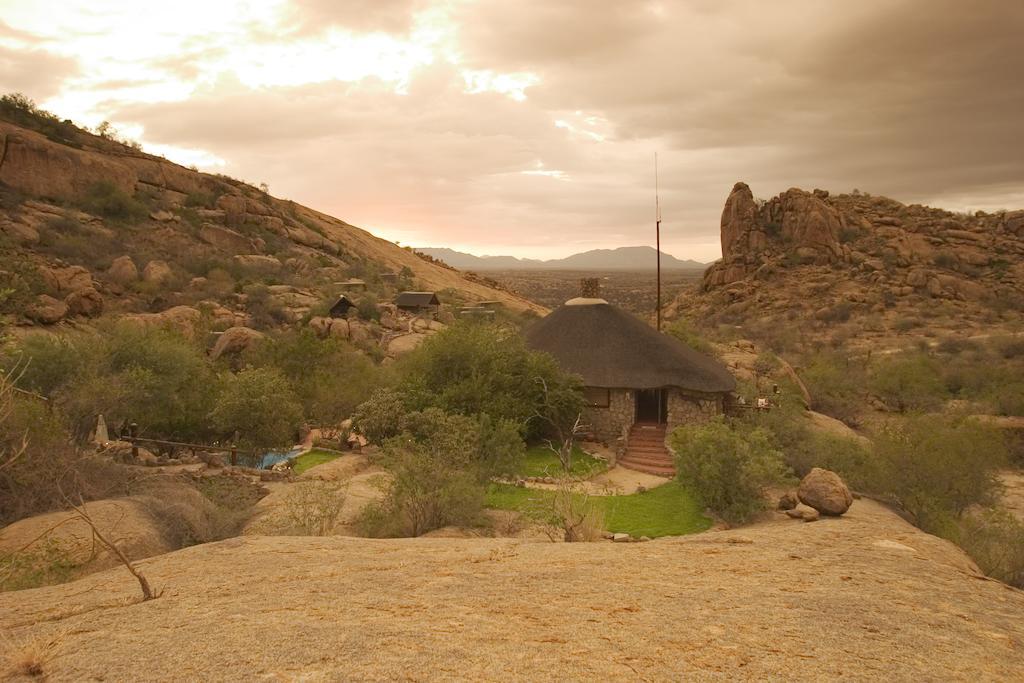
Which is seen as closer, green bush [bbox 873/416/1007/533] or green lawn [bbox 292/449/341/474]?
green bush [bbox 873/416/1007/533]

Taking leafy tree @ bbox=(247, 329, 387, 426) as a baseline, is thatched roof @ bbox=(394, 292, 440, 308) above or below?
above

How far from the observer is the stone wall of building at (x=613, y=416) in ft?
69.1

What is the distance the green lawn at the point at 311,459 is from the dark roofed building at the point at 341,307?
51.4 ft

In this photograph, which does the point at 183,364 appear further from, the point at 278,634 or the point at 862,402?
the point at 862,402

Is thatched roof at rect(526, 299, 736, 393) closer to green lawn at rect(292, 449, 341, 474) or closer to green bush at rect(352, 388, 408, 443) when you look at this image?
green bush at rect(352, 388, 408, 443)

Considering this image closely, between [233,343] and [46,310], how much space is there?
22.6 ft

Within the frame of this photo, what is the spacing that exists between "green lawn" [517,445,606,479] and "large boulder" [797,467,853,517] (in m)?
5.54

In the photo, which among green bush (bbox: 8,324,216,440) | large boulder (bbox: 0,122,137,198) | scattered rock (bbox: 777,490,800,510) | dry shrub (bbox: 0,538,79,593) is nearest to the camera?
dry shrub (bbox: 0,538,79,593)

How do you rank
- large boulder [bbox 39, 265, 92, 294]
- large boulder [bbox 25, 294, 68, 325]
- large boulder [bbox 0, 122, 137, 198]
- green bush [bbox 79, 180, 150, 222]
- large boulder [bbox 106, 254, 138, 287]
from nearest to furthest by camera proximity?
large boulder [bbox 25, 294, 68, 325] → large boulder [bbox 39, 265, 92, 294] → large boulder [bbox 106, 254, 138, 287] → large boulder [bbox 0, 122, 137, 198] → green bush [bbox 79, 180, 150, 222]

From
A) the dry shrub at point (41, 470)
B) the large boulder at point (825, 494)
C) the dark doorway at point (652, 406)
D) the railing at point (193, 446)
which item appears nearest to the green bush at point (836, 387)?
the dark doorway at point (652, 406)

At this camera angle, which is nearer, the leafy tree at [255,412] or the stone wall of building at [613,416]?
the leafy tree at [255,412]

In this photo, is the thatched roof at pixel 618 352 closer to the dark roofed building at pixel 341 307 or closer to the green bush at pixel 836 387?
the green bush at pixel 836 387

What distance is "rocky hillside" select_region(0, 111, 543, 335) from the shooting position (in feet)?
93.6

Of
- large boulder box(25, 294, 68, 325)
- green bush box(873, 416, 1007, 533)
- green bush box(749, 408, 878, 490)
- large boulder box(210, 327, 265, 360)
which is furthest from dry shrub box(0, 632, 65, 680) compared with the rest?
large boulder box(25, 294, 68, 325)
